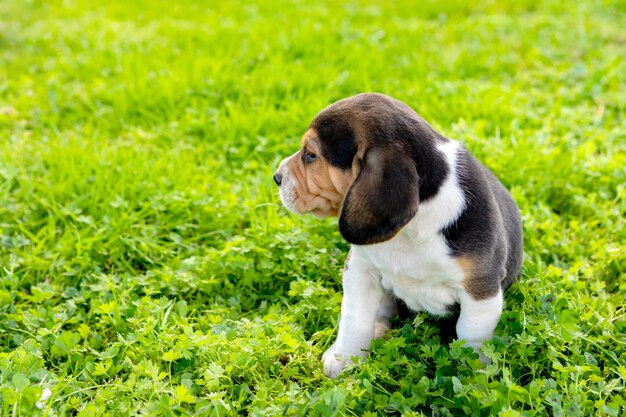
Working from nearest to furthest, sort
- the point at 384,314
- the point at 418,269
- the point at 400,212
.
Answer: the point at 400,212 < the point at 418,269 < the point at 384,314

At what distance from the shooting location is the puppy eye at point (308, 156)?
3.58 meters

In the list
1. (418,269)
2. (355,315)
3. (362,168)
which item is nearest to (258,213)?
Answer: (355,315)

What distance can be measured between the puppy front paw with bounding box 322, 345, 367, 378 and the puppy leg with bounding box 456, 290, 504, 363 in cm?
58

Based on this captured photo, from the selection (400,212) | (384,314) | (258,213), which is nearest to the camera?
(400,212)

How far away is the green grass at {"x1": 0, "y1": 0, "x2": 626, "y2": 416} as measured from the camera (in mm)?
3467

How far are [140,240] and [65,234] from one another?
0.52 metres

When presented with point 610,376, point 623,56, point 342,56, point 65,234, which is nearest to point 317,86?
point 342,56

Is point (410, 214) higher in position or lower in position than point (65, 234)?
higher

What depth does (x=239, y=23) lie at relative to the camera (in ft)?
30.2

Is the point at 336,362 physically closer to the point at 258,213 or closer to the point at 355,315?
the point at 355,315

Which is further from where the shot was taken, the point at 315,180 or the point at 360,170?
the point at 315,180

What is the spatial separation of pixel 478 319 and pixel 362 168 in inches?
39.0

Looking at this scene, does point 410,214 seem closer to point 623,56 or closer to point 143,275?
point 143,275

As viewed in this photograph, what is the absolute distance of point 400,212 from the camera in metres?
3.15
